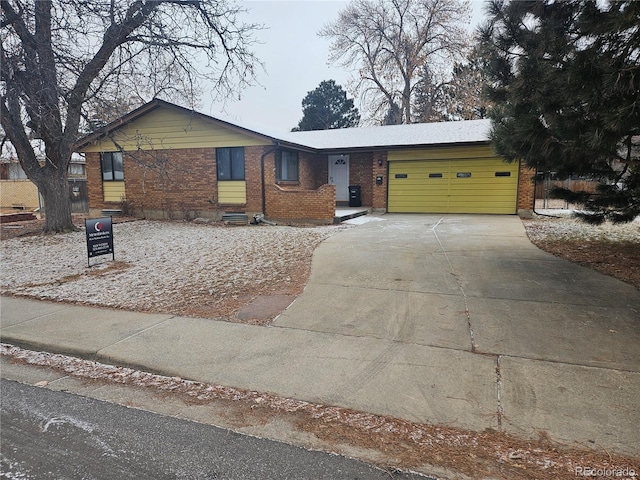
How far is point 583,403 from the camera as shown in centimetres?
299

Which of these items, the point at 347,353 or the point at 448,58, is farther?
the point at 448,58

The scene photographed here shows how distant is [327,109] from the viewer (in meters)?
45.4

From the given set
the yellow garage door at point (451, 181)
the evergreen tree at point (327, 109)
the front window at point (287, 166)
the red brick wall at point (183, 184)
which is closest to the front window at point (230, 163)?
the red brick wall at point (183, 184)

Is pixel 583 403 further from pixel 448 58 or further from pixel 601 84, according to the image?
pixel 448 58

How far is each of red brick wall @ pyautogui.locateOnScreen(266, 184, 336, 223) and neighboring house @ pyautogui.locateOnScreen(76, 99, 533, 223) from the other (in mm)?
34

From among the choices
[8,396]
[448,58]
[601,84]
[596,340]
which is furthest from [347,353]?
[448,58]

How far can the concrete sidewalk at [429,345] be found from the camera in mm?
2994

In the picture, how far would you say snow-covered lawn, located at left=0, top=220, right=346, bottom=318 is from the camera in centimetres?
577

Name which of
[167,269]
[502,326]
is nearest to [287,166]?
[167,269]

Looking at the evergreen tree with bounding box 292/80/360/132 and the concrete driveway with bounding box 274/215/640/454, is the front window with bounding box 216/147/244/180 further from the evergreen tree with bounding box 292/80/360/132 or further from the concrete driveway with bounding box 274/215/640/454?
the evergreen tree with bounding box 292/80/360/132

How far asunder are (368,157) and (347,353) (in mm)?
15024

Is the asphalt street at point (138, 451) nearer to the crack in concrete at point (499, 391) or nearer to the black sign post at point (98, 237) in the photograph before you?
the crack in concrete at point (499, 391)

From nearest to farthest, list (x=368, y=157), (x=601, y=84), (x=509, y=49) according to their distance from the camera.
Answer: (x=601, y=84) < (x=509, y=49) < (x=368, y=157)

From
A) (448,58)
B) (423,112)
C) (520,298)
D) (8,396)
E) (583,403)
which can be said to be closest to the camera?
(583,403)
